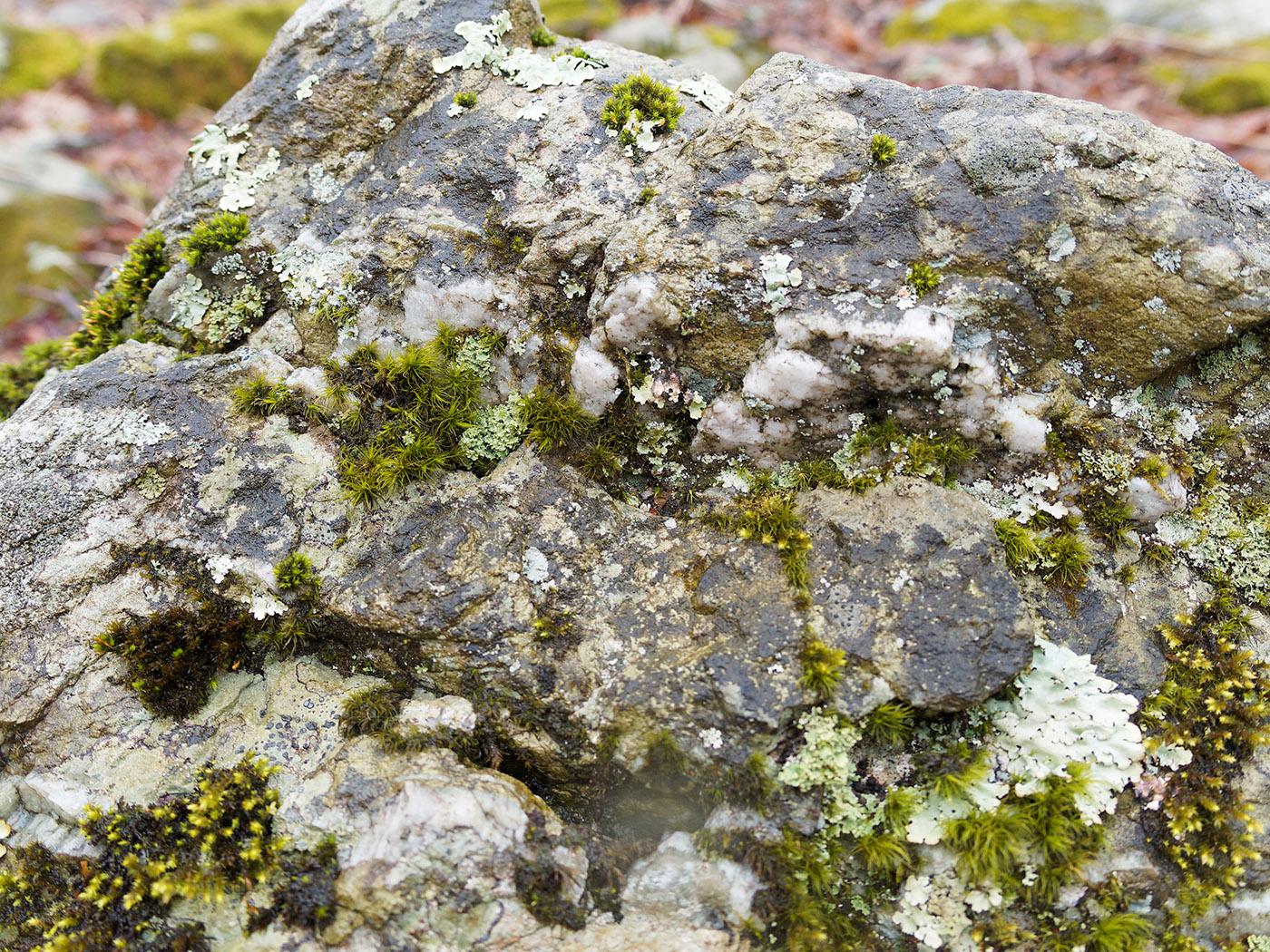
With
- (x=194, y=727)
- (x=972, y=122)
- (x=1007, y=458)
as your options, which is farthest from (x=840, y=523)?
(x=194, y=727)

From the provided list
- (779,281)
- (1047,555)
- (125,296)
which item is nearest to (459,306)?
(779,281)

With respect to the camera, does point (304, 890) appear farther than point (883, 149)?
No

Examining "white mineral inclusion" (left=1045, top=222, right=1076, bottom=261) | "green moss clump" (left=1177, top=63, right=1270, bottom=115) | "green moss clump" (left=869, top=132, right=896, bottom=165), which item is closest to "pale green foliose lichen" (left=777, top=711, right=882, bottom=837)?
"white mineral inclusion" (left=1045, top=222, right=1076, bottom=261)

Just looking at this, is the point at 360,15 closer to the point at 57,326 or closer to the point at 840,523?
the point at 840,523

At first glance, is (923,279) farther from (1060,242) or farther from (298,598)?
(298,598)

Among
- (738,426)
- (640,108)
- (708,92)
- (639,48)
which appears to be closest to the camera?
(738,426)

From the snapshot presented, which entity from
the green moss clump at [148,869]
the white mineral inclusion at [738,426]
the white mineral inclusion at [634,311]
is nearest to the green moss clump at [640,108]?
the white mineral inclusion at [634,311]
